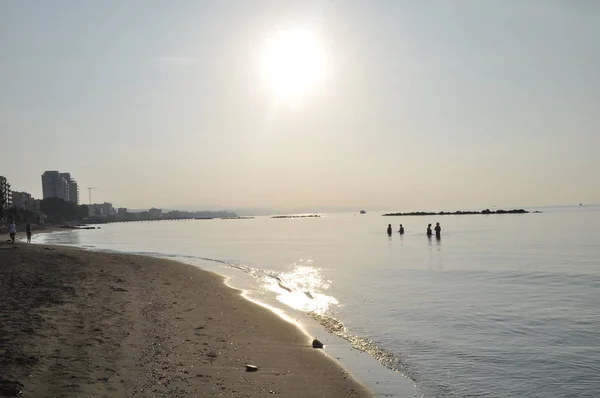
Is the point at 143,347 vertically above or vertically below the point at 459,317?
above

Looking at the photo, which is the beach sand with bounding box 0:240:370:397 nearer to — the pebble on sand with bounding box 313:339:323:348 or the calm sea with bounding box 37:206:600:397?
the pebble on sand with bounding box 313:339:323:348

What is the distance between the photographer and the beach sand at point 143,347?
25.8 ft

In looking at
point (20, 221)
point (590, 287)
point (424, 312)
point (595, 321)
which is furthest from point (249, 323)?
point (20, 221)

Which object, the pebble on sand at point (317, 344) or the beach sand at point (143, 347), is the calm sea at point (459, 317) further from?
the beach sand at point (143, 347)

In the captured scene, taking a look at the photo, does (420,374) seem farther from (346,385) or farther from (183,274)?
(183,274)

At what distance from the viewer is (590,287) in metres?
23.2

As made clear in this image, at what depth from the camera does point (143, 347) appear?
10367 millimetres

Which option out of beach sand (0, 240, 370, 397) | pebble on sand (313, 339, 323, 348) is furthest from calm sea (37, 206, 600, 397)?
beach sand (0, 240, 370, 397)

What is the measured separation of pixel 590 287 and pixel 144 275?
23507 millimetres

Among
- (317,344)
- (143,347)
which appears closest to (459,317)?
(317,344)

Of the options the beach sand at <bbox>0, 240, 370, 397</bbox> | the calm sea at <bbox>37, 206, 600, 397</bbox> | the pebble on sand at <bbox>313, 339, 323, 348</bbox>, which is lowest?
the calm sea at <bbox>37, 206, 600, 397</bbox>

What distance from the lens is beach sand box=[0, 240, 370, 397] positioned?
25.8 ft

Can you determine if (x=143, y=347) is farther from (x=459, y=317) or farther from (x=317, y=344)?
(x=459, y=317)

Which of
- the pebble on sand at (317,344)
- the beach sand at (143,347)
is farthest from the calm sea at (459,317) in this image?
the beach sand at (143,347)
